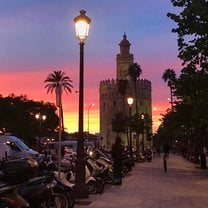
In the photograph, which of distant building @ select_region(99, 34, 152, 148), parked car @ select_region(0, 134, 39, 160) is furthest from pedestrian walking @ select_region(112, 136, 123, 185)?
distant building @ select_region(99, 34, 152, 148)

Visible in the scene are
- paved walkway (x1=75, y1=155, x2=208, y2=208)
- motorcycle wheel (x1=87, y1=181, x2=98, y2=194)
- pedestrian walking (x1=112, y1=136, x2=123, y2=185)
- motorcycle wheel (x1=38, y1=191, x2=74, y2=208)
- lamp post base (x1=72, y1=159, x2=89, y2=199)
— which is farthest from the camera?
pedestrian walking (x1=112, y1=136, x2=123, y2=185)

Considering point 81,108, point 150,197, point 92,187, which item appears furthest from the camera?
point 92,187

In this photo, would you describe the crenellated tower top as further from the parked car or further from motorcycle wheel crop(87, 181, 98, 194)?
motorcycle wheel crop(87, 181, 98, 194)

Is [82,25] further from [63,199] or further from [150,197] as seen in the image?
[63,199]

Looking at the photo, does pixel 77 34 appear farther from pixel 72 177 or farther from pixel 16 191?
pixel 16 191

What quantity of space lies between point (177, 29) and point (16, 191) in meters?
16.2

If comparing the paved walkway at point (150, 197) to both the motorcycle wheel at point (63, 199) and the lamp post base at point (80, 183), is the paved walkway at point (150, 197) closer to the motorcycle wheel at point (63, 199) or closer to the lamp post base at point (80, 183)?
the lamp post base at point (80, 183)

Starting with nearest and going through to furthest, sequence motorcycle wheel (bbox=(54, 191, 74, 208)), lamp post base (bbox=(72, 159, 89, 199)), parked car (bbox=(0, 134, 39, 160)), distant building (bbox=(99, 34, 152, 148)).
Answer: motorcycle wheel (bbox=(54, 191, 74, 208)) → lamp post base (bbox=(72, 159, 89, 199)) → parked car (bbox=(0, 134, 39, 160)) → distant building (bbox=(99, 34, 152, 148))

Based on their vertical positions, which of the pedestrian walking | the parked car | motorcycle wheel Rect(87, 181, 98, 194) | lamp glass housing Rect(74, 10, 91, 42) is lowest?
motorcycle wheel Rect(87, 181, 98, 194)

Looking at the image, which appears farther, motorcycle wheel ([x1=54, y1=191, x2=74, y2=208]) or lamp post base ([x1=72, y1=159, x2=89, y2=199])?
lamp post base ([x1=72, y1=159, x2=89, y2=199])

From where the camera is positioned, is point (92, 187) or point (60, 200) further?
point (92, 187)

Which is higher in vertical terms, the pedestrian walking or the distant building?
the distant building

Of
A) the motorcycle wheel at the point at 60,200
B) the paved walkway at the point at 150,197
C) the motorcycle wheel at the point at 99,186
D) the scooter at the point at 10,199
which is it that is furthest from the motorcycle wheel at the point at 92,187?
the scooter at the point at 10,199

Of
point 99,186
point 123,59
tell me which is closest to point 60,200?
point 99,186
